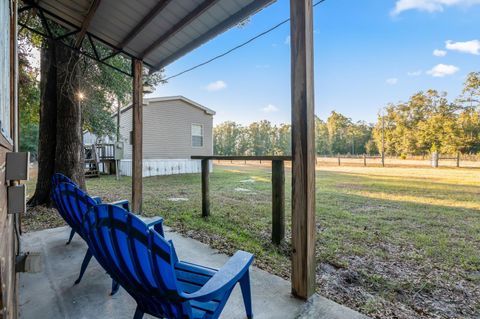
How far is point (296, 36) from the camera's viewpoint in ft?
6.34

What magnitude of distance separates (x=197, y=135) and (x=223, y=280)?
12797mm

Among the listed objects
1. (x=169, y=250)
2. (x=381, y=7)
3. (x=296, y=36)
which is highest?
(x=381, y=7)

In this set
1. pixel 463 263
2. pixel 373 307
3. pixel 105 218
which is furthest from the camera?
pixel 463 263

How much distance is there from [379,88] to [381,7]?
72.0 feet

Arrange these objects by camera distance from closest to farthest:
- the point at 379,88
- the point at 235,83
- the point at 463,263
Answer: the point at 463,263, the point at 235,83, the point at 379,88

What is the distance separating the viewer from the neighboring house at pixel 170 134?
38.7ft

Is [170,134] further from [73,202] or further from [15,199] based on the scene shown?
[15,199]

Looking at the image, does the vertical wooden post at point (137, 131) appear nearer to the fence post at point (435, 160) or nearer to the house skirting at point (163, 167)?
the house skirting at point (163, 167)

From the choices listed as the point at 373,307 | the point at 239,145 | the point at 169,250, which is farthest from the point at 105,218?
the point at 239,145

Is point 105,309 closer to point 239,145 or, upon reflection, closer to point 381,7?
point 381,7

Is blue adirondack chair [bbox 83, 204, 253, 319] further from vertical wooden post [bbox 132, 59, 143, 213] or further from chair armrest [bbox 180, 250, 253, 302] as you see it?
vertical wooden post [bbox 132, 59, 143, 213]

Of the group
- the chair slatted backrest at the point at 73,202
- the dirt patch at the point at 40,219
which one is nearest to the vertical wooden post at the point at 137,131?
the dirt patch at the point at 40,219

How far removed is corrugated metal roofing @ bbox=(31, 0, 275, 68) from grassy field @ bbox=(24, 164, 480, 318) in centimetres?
278

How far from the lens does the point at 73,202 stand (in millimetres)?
2143
